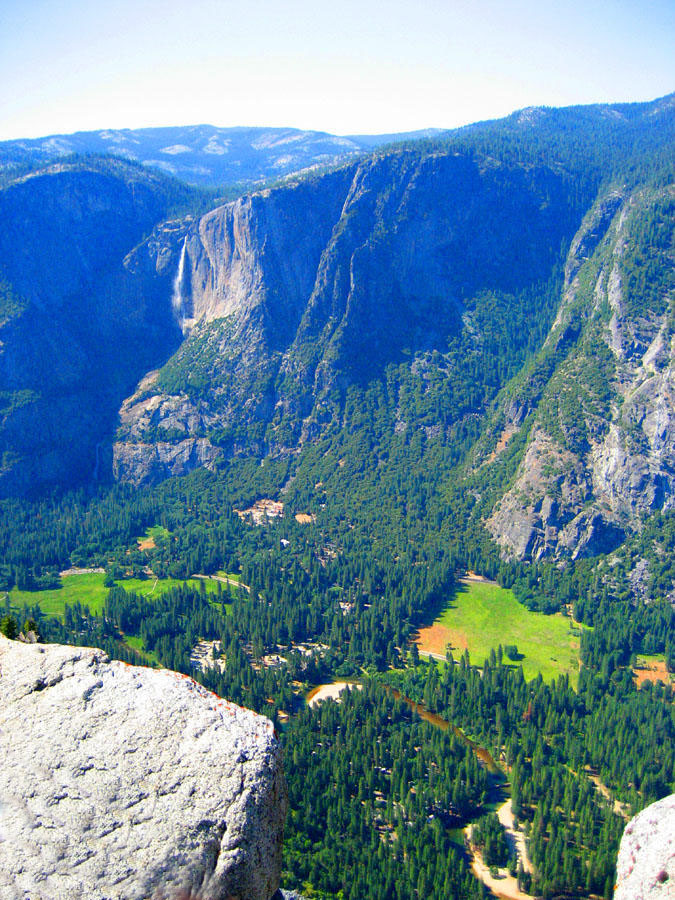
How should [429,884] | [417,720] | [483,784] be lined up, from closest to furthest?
[429,884]
[483,784]
[417,720]

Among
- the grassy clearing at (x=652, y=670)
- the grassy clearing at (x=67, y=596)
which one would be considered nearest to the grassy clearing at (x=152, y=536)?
the grassy clearing at (x=67, y=596)

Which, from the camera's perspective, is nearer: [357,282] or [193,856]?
[193,856]

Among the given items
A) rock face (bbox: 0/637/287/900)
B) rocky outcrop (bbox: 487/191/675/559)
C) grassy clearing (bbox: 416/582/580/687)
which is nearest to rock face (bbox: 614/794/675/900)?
rock face (bbox: 0/637/287/900)

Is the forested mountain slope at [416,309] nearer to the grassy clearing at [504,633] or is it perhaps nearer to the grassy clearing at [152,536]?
the grassy clearing at [152,536]

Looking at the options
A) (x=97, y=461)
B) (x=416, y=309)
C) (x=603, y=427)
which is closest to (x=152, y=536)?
(x=97, y=461)

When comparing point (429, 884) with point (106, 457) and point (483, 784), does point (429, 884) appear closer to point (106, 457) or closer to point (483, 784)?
point (483, 784)

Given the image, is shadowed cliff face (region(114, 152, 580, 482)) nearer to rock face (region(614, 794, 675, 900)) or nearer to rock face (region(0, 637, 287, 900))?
rock face (region(0, 637, 287, 900))

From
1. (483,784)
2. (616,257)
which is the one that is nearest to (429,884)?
(483,784)
